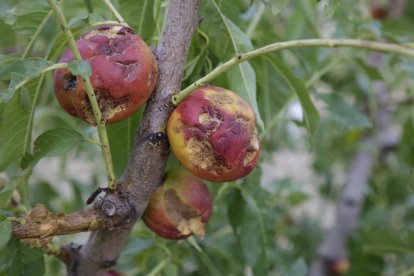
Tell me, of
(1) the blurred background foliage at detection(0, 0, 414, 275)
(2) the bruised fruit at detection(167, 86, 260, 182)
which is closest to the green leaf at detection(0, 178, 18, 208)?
(1) the blurred background foliage at detection(0, 0, 414, 275)

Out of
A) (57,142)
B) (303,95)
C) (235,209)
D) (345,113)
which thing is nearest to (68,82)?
(57,142)

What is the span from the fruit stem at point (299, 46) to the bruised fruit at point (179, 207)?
5.2 inches

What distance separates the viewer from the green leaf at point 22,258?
2.77ft

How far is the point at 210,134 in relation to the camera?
0.72m

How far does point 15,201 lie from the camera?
36.4 inches

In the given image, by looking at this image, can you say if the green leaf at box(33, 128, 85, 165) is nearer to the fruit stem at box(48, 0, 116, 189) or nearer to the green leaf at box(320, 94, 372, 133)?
the fruit stem at box(48, 0, 116, 189)

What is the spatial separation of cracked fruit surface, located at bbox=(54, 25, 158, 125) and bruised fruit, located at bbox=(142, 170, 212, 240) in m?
0.14

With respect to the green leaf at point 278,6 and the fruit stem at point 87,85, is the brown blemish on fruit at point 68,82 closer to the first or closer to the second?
the fruit stem at point 87,85

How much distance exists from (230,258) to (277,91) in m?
0.44

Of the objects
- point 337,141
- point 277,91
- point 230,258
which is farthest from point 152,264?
point 337,141

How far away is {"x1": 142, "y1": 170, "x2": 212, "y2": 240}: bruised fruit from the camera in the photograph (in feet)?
2.74

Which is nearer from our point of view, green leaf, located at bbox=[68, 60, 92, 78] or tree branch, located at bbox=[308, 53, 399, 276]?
green leaf, located at bbox=[68, 60, 92, 78]

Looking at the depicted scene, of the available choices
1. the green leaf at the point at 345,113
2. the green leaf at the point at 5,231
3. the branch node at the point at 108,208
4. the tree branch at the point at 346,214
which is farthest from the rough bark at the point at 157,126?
the tree branch at the point at 346,214

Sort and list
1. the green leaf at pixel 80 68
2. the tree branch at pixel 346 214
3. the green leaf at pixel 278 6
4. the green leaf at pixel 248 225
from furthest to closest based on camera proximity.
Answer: the tree branch at pixel 346 214 → the green leaf at pixel 248 225 → the green leaf at pixel 278 6 → the green leaf at pixel 80 68
